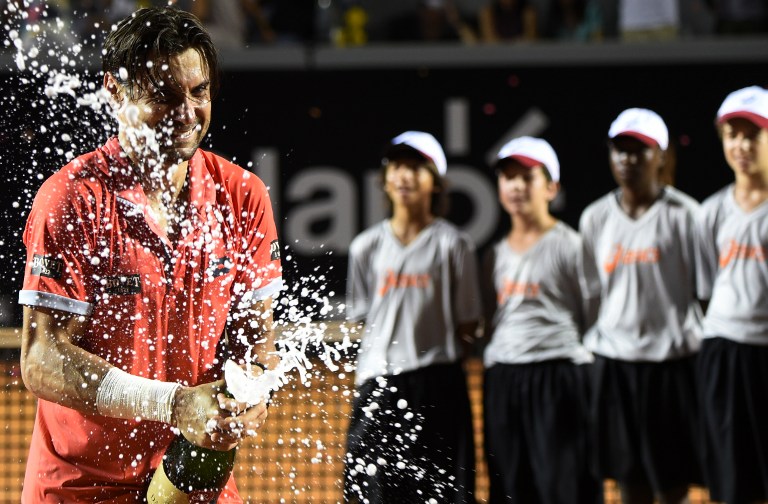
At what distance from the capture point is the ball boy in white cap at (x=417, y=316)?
15.9 ft

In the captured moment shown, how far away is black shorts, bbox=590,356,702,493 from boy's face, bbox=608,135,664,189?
0.90 meters

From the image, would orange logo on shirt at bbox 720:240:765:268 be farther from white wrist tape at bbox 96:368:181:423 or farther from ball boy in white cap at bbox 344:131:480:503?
white wrist tape at bbox 96:368:181:423

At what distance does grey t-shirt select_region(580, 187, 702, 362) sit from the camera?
475cm

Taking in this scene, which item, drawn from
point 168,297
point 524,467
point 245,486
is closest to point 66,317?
point 168,297

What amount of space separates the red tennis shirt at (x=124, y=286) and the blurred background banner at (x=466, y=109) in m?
5.65

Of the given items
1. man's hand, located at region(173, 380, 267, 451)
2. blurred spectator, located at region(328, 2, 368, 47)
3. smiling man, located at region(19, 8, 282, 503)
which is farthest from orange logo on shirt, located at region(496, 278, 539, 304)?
blurred spectator, located at region(328, 2, 368, 47)

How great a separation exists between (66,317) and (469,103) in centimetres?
660

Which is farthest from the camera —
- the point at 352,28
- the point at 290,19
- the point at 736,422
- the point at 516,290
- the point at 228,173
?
the point at 352,28

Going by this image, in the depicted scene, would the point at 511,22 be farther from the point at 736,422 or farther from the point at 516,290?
the point at 736,422

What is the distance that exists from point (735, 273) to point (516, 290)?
1.00 metres

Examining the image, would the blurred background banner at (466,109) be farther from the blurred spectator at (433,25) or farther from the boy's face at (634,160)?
the boy's face at (634,160)

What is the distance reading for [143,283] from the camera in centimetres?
221

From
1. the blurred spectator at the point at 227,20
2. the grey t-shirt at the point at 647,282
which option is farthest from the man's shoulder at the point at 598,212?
the blurred spectator at the point at 227,20

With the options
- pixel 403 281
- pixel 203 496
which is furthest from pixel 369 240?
pixel 203 496
